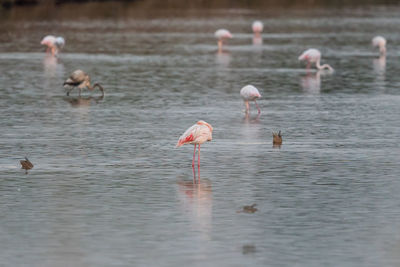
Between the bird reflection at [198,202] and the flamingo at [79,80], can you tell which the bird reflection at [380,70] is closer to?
the flamingo at [79,80]

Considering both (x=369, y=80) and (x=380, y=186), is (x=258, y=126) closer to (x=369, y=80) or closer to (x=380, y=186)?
(x=380, y=186)

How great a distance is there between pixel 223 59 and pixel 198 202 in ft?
92.4

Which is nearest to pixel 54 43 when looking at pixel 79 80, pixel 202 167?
pixel 79 80

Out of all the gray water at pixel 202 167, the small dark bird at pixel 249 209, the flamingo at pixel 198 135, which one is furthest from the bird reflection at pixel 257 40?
the small dark bird at pixel 249 209

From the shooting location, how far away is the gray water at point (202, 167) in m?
12.1

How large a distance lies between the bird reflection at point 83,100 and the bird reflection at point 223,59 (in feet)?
35.2

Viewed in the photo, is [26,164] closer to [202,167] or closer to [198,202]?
[202,167]

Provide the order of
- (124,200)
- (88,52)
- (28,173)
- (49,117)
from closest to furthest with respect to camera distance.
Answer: (124,200) → (28,173) → (49,117) → (88,52)

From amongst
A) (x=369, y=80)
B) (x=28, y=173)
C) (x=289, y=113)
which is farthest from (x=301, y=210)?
(x=369, y=80)

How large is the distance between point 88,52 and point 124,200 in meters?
31.3

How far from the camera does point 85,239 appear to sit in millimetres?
12406

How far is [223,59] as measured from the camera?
42531mm

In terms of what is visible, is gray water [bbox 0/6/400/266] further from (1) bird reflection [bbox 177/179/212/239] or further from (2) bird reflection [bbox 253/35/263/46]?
(2) bird reflection [bbox 253/35/263/46]

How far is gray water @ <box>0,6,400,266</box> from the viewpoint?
1209cm
